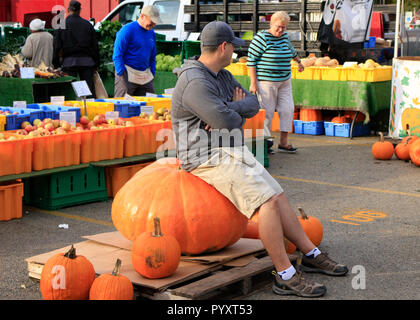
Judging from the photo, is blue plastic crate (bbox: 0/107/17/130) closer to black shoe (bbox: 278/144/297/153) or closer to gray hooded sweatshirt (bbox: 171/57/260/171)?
gray hooded sweatshirt (bbox: 171/57/260/171)

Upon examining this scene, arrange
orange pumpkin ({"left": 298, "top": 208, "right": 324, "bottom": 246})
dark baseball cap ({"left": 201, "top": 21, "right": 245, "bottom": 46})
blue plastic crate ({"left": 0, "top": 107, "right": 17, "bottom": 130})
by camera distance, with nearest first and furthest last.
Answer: dark baseball cap ({"left": 201, "top": 21, "right": 245, "bottom": 46})
orange pumpkin ({"left": 298, "top": 208, "right": 324, "bottom": 246})
blue plastic crate ({"left": 0, "top": 107, "right": 17, "bottom": 130})

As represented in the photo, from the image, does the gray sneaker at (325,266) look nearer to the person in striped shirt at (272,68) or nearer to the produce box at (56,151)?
the produce box at (56,151)

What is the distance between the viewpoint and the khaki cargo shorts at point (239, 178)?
5.05 m

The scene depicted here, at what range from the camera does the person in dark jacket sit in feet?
42.1

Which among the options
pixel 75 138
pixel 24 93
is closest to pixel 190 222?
pixel 75 138

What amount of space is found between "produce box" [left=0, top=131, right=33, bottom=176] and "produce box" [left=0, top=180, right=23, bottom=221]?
0.15 metres

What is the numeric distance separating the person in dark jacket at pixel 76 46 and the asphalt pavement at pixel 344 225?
4252 mm

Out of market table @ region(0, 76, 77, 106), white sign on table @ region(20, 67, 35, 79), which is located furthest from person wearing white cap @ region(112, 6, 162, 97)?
white sign on table @ region(20, 67, 35, 79)

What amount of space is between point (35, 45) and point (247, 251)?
9896 mm

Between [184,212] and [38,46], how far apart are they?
9.87 m

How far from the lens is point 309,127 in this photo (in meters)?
13.3

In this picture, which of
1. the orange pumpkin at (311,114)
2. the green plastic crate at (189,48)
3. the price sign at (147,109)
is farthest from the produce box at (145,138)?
the green plastic crate at (189,48)

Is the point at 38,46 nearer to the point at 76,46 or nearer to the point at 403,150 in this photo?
the point at 76,46

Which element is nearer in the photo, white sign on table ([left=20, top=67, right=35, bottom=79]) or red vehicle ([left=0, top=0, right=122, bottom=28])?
white sign on table ([left=20, top=67, right=35, bottom=79])
